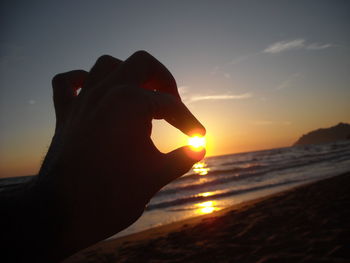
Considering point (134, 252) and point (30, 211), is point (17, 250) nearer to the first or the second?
point (30, 211)

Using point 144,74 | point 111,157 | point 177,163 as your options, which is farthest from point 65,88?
point 177,163

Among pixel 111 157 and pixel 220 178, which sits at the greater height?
pixel 111 157

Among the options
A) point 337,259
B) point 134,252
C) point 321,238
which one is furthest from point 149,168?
point 134,252

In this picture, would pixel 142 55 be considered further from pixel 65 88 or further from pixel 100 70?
pixel 65 88

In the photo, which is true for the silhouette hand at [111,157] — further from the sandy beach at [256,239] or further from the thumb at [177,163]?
the sandy beach at [256,239]

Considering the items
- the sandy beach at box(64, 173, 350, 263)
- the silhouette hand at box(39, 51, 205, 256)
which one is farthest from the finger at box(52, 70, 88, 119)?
the sandy beach at box(64, 173, 350, 263)
